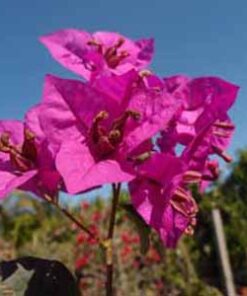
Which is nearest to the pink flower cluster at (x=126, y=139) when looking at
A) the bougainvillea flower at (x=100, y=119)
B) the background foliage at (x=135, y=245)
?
the bougainvillea flower at (x=100, y=119)

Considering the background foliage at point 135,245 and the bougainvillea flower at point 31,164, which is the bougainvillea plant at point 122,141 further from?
the background foliage at point 135,245

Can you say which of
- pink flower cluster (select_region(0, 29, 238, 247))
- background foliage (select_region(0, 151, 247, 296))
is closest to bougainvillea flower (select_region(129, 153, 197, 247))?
pink flower cluster (select_region(0, 29, 238, 247))

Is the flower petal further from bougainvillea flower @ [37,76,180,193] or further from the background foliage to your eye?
the background foliage

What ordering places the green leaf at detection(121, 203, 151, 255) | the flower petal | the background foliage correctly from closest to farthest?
the flower petal → the green leaf at detection(121, 203, 151, 255) → the background foliage

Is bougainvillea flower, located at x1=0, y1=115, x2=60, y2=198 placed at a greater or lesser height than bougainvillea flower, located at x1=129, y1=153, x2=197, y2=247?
greater

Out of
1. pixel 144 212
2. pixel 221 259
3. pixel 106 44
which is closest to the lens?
pixel 144 212

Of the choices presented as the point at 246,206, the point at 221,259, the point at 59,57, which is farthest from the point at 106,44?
the point at 246,206

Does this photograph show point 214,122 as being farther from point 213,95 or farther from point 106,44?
point 106,44
